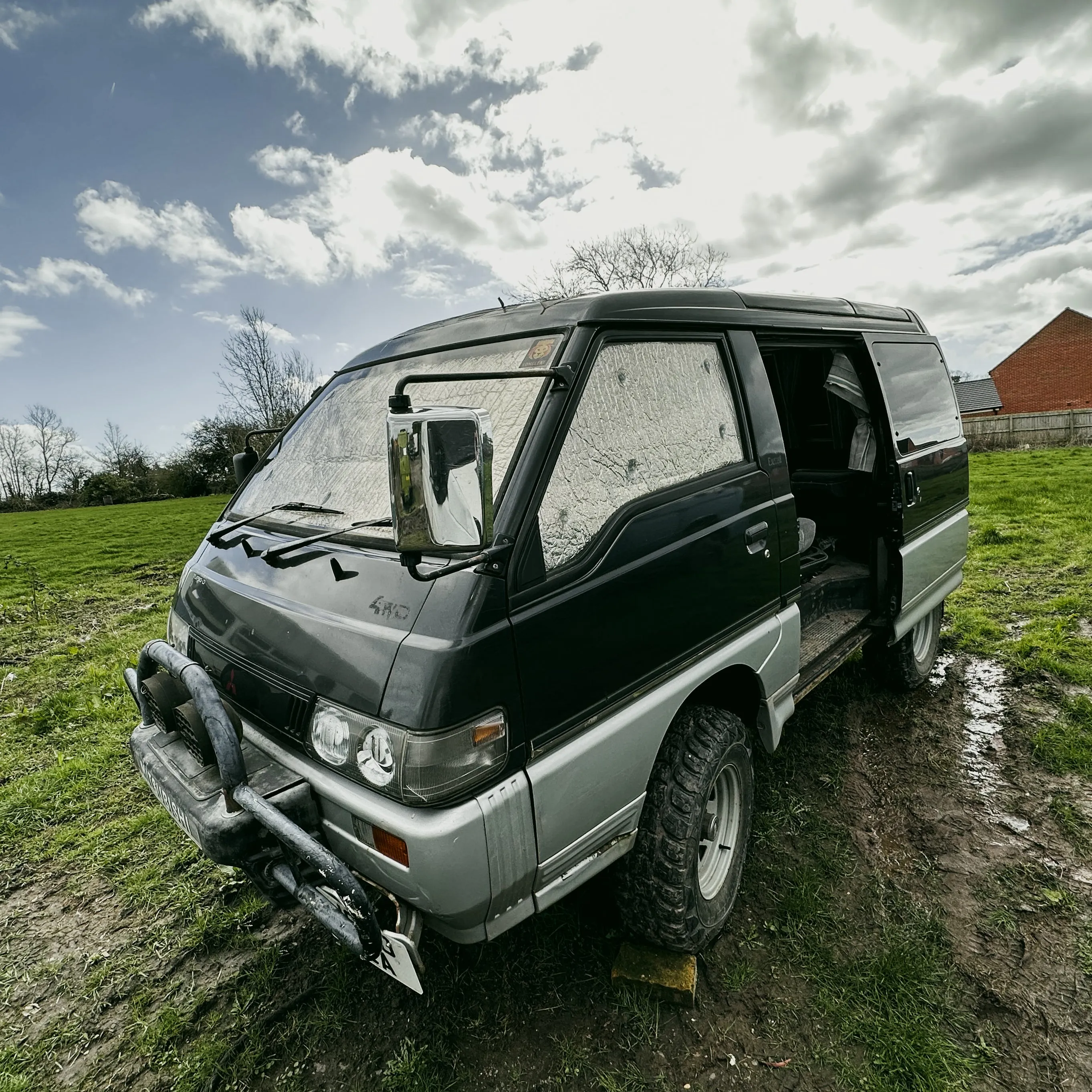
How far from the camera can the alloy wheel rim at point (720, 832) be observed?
2.44m

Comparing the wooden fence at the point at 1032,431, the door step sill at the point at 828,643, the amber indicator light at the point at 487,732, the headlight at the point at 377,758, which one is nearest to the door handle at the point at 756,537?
the door step sill at the point at 828,643

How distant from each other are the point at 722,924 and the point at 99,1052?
86.9 inches

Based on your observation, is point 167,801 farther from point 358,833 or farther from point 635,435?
point 635,435

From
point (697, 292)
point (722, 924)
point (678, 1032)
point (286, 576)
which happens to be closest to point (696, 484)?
point (697, 292)

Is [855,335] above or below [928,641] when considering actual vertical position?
above

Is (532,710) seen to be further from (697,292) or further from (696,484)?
(697,292)

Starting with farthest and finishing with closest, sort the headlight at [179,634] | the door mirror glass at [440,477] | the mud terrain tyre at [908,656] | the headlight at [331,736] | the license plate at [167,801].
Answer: the mud terrain tyre at [908,656], the headlight at [179,634], the license plate at [167,801], the headlight at [331,736], the door mirror glass at [440,477]

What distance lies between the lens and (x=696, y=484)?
2297mm

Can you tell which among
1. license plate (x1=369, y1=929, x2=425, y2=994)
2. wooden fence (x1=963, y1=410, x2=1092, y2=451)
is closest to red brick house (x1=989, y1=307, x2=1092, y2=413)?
wooden fence (x1=963, y1=410, x2=1092, y2=451)

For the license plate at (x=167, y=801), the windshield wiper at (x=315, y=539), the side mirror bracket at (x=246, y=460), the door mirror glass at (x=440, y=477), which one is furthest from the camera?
the side mirror bracket at (x=246, y=460)

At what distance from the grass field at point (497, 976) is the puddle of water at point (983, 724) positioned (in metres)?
0.18

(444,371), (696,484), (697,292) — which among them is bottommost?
(696,484)

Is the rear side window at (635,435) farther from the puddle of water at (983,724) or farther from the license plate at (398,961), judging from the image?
the puddle of water at (983,724)

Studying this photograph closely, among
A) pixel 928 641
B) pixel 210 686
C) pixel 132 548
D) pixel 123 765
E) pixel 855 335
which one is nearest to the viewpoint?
pixel 210 686
